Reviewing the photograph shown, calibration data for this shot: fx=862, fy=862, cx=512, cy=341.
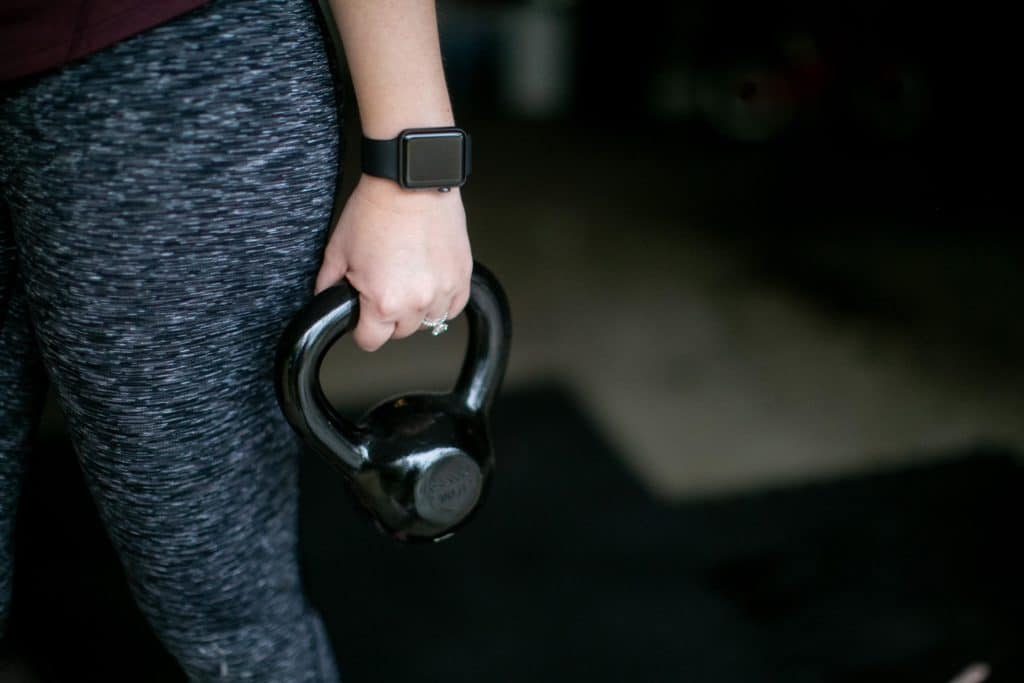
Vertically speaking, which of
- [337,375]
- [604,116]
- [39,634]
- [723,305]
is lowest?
[604,116]

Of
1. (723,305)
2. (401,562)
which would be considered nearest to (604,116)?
(723,305)

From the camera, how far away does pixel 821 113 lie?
3262 millimetres

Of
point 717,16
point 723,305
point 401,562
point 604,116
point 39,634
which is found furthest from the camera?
point 604,116

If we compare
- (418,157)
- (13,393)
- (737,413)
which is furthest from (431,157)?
(737,413)

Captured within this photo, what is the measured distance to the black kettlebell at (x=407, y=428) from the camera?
52 centimetres

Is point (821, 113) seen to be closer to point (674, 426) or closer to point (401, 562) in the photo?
point (674, 426)

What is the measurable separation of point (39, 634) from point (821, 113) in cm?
306

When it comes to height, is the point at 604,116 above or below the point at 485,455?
below

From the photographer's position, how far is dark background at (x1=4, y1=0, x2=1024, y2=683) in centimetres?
113

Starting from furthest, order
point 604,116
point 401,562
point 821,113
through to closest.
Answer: point 604,116, point 821,113, point 401,562

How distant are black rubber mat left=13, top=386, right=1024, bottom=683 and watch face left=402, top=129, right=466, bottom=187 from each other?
2.04 ft

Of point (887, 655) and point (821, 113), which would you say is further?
point (821, 113)

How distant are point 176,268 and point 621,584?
2.95 ft

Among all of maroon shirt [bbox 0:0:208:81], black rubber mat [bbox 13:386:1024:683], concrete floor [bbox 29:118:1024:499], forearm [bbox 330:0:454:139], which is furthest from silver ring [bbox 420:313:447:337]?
concrete floor [bbox 29:118:1024:499]
